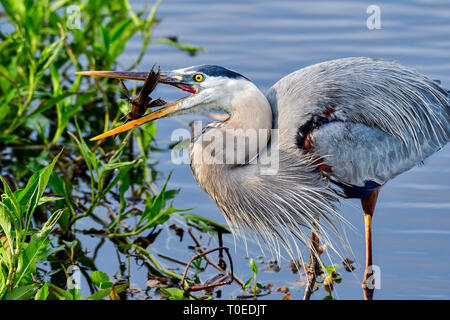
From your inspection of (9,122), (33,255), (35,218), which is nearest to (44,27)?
(9,122)

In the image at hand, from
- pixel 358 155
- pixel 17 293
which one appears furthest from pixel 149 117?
pixel 358 155

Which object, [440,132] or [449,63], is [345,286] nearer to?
[440,132]

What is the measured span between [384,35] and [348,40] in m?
0.32

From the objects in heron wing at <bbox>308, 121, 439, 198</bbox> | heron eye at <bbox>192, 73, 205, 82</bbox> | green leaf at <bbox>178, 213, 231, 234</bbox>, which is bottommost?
green leaf at <bbox>178, 213, 231, 234</bbox>

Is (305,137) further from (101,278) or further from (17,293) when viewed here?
(17,293)

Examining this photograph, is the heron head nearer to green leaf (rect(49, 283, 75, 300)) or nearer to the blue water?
green leaf (rect(49, 283, 75, 300))

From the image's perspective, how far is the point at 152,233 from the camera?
5.10 meters

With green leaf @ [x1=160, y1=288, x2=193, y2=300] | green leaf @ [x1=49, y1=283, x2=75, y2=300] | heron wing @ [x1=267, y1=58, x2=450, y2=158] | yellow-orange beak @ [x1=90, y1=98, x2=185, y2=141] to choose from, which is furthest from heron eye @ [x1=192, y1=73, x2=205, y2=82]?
green leaf @ [x1=49, y1=283, x2=75, y2=300]

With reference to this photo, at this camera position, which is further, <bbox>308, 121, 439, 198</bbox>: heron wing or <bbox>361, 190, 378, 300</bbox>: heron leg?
<bbox>361, 190, 378, 300</bbox>: heron leg

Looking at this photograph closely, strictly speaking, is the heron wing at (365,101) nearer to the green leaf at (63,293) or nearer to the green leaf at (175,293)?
the green leaf at (175,293)

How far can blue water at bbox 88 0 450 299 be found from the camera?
4715 millimetres

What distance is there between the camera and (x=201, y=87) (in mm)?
3996

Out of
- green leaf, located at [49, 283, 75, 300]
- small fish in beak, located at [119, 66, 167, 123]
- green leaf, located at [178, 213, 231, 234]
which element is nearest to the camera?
green leaf, located at [49, 283, 75, 300]

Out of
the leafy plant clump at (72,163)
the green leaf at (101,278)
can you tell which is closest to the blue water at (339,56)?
the leafy plant clump at (72,163)
